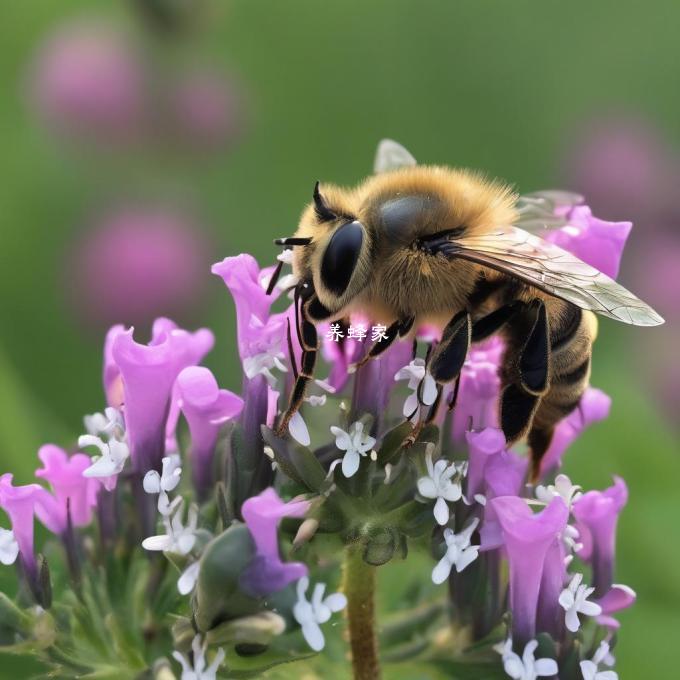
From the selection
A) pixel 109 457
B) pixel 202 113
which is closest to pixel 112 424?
pixel 109 457

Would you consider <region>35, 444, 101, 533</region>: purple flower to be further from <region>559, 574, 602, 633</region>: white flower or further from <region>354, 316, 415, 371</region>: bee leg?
<region>559, 574, 602, 633</region>: white flower

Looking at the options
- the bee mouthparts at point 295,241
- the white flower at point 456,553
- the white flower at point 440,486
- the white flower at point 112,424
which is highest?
the bee mouthparts at point 295,241

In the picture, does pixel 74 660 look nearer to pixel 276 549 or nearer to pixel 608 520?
pixel 276 549

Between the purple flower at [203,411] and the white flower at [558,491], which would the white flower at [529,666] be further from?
the purple flower at [203,411]

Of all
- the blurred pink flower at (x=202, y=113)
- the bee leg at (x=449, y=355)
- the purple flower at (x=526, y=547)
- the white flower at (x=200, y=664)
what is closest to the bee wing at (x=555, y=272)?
the bee leg at (x=449, y=355)

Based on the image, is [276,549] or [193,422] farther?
[193,422]

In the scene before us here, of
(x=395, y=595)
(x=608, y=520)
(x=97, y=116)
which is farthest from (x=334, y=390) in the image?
(x=97, y=116)

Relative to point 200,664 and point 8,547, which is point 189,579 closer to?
point 200,664
